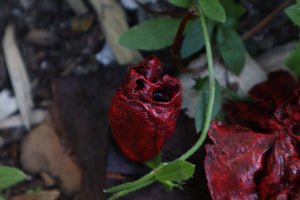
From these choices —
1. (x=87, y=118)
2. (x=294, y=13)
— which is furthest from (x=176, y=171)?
(x=87, y=118)

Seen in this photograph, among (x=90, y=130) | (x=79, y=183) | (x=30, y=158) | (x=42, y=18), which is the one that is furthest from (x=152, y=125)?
(x=42, y=18)

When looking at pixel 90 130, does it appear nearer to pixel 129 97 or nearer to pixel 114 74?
pixel 114 74

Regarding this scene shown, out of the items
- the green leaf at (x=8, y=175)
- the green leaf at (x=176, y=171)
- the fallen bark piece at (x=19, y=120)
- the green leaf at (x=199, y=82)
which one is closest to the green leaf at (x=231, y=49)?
the green leaf at (x=199, y=82)

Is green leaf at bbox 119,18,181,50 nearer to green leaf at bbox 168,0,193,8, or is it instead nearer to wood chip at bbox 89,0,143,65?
green leaf at bbox 168,0,193,8

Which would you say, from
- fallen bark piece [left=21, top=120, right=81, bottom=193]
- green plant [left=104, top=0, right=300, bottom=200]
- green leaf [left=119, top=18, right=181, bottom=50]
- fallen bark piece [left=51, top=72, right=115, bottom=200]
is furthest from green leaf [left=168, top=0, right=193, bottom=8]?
fallen bark piece [left=21, top=120, right=81, bottom=193]

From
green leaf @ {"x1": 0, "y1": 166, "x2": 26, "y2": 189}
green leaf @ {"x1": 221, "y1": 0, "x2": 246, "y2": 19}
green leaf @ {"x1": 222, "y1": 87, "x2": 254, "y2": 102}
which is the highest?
green leaf @ {"x1": 221, "y1": 0, "x2": 246, "y2": 19}

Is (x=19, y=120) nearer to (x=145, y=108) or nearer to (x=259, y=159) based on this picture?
(x=145, y=108)

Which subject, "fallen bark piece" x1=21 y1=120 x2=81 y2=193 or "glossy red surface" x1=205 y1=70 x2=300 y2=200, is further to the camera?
"fallen bark piece" x1=21 y1=120 x2=81 y2=193

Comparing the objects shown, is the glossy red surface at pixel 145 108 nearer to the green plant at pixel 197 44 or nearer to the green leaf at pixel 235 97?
the green plant at pixel 197 44

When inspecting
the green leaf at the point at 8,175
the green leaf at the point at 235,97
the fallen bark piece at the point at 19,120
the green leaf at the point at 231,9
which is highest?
the green leaf at the point at 231,9
